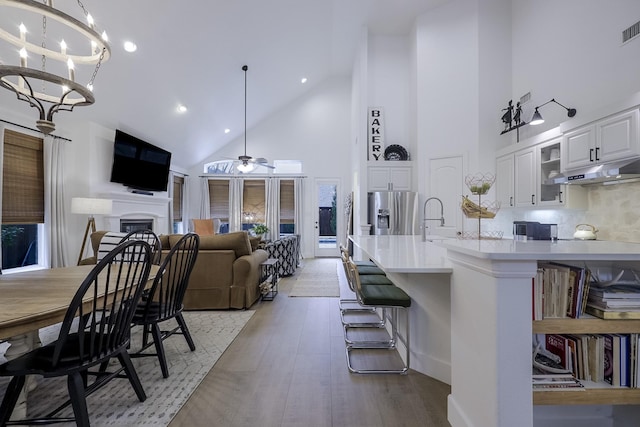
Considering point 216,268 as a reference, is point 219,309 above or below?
below

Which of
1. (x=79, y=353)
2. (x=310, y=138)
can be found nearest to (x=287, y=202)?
(x=310, y=138)

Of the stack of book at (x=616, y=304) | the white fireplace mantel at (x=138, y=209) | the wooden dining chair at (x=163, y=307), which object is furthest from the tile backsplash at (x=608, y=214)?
the white fireplace mantel at (x=138, y=209)

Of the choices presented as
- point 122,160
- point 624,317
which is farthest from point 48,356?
point 122,160

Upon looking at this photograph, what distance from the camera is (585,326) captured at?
130 centimetres

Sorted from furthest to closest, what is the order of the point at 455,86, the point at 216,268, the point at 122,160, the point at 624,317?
the point at 122,160 → the point at 455,86 → the point at 216,268 → the point at 624,317

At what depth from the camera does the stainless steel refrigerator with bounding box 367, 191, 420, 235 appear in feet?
17.3

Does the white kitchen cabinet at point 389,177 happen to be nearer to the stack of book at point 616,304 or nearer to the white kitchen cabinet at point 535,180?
A: the white kitchen cabinet at point 535,180

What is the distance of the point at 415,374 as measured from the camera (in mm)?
2219

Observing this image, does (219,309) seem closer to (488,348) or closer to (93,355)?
(93,355)

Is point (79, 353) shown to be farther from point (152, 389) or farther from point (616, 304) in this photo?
point (616, 304)

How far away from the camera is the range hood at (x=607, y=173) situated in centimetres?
237

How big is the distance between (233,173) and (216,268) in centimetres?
543

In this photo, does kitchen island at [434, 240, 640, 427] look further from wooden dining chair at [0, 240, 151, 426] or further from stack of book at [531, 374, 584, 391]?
wooden dining chair at [0, 240, 151, 426]

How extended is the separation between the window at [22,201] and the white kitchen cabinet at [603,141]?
21.8 feet
